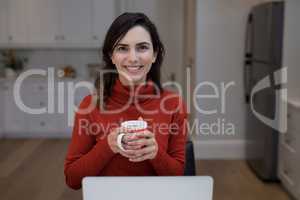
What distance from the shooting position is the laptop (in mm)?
811

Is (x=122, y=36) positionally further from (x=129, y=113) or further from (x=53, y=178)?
(x=53, y=178)

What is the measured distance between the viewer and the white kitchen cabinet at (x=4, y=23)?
4.97 meters

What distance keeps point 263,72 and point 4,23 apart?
334 centimetres

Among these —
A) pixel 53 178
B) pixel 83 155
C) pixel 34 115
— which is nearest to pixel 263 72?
pixel 53 178

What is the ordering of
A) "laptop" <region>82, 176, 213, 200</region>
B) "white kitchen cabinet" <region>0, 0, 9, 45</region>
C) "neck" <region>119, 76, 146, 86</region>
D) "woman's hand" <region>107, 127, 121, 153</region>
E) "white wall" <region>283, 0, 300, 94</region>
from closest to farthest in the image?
"laptop" <region>82, 176, 213, 200</region>
"woman's hand" <region>107, 127, 121, 153</region>
"neck" <region>119, 76, 146, 86</region>
"white wall" <region>283, 0, 300, 94</region>
"white kitchen cabinet" <region>0, 0, 9, 45</region>

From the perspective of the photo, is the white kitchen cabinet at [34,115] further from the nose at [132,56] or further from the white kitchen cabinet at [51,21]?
the nose at [132,56]

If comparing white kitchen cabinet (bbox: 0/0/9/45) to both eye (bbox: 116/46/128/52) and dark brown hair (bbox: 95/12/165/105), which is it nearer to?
dark brown hair (bbox: 95/12/165/105)

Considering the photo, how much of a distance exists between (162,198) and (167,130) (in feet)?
1.23

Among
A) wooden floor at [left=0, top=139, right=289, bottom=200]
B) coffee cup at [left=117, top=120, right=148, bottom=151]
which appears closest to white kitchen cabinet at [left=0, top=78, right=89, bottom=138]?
wooden floor at [left=0, top=139, right=289, bottom=200]

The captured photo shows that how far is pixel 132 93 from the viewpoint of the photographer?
1.11m

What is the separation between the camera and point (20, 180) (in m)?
3.57

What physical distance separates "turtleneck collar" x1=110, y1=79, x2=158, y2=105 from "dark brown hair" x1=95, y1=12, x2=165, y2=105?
23 millimetres

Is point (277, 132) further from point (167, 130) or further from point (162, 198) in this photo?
point (162, 198)

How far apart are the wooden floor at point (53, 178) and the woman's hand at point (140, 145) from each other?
234cm
